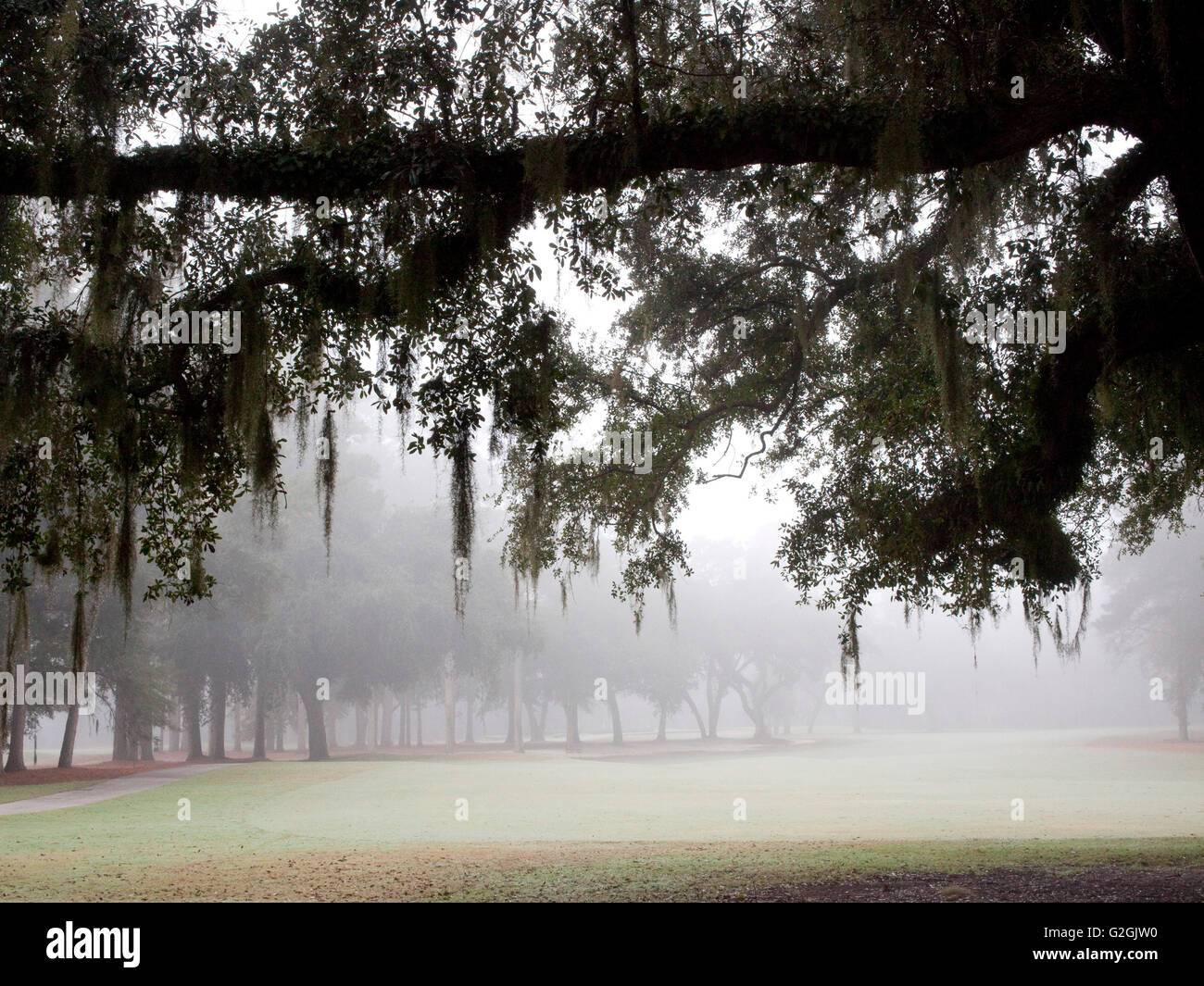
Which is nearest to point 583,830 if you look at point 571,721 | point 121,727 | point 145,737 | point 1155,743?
point 145,737

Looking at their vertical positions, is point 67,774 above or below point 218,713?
below

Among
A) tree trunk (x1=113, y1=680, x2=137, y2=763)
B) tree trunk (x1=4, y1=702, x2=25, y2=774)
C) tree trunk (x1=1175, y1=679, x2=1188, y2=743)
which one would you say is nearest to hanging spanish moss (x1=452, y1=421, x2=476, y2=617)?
tree trunk (x1=4, y1=702, x2=25, y2=774)

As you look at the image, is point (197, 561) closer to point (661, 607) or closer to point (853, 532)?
point (853, 532)

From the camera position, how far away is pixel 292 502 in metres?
35.2

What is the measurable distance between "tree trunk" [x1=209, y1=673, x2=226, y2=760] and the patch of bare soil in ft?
99.5

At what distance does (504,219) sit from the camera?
7.83 meters

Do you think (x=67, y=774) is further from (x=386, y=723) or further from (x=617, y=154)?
(x=617, y=154)

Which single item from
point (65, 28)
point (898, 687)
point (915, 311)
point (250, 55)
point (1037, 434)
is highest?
point (250, 55)

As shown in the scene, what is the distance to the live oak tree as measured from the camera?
7.23m

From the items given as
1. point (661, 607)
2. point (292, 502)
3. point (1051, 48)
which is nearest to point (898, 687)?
point (661, 607)

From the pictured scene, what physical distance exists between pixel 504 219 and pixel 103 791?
2260 cm

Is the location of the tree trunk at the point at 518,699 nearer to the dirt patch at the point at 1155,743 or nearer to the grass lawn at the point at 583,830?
the grass lawn at the point at 583,830
